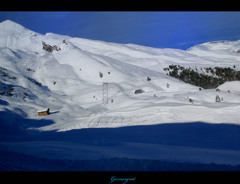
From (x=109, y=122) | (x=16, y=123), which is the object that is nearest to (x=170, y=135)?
(x=109, y=122)

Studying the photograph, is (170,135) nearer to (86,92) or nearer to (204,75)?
(86,92)

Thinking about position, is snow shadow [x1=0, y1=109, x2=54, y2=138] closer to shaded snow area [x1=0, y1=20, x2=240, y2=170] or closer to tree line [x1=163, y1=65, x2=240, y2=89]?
shaded snow area [x1=0, y1=20, x2=240, y2=170]

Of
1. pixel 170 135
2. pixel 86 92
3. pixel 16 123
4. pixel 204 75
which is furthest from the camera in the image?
pixel 204 75

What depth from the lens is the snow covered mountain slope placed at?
13500mm

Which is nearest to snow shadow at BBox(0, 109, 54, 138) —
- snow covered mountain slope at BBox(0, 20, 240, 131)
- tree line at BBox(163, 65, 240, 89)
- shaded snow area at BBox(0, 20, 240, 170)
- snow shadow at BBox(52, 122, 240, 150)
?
shaded snow area at BBox(0, 20, 240, 170)

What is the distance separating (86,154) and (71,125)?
22.2ft

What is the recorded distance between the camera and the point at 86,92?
92.0 feet

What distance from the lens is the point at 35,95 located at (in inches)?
953

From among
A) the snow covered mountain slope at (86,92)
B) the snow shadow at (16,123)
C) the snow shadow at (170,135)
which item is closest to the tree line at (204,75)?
the snow covered mountain slope at (86,92)

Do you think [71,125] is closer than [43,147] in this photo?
No

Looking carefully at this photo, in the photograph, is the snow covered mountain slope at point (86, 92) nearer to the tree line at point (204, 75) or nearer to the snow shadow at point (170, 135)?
the snow shadow at point (170, 135)

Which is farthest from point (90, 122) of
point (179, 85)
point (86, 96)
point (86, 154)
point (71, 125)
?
point (179, 85)

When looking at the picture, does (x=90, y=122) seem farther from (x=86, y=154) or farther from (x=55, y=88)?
(x=55, y=88)

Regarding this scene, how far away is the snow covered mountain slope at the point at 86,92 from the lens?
13500 millimetres
